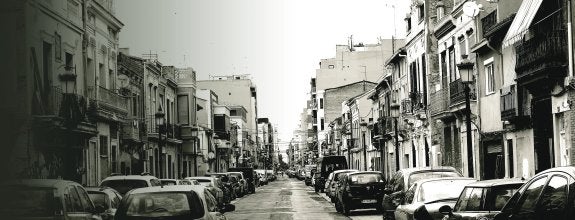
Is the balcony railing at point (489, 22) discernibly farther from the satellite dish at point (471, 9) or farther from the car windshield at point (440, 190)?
the car windshield at point (440, 190)

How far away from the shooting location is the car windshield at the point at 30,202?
9.14 meters

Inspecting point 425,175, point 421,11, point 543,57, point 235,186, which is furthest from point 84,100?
point 235,186

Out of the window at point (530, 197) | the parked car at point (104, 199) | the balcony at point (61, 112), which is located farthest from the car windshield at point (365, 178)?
the window at point (530, 197)

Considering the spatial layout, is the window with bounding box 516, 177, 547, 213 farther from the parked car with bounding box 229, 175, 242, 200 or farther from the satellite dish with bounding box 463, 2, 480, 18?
the parked car with bounding box 229, 175, 242, 200

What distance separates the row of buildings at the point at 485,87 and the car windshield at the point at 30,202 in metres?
14.6

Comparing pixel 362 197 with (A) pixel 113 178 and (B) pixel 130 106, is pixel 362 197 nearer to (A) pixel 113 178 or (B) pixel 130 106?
(A) pixel 113 178

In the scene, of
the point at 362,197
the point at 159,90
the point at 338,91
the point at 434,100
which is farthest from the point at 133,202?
the point at 338,91

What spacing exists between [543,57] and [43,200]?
16.6m

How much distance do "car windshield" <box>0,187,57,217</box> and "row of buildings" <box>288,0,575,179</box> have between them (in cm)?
1459

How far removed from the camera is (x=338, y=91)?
4429 inches

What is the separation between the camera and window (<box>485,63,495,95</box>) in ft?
99.6

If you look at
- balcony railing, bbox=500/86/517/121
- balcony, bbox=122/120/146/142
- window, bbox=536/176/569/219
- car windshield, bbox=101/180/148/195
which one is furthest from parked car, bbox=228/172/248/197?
window, bbox=536/176/569/219

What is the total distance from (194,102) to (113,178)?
42.1 m

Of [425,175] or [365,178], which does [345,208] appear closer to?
[365,178]
